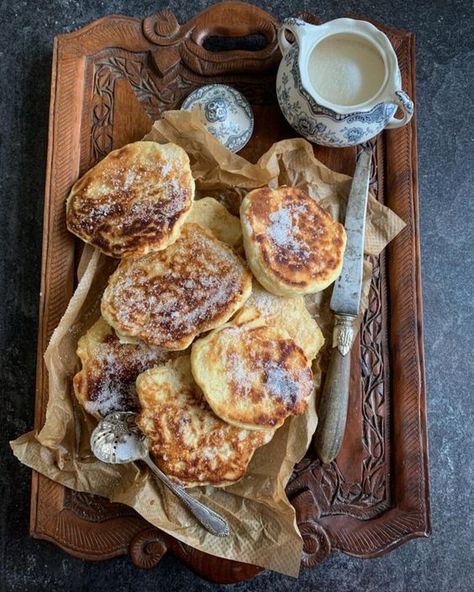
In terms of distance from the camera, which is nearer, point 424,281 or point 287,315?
point 287,315

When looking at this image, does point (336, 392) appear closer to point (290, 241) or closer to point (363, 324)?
point (363, 324)

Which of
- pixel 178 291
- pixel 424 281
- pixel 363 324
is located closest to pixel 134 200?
pixel 178 291

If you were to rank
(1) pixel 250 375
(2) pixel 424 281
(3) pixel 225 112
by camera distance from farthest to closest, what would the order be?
1. (2) pixel 424 281
2. (3) pixel 225 112
3. (1) pixel 250 375

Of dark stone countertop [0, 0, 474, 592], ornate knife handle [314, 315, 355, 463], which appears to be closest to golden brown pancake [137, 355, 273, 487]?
ornate knife handle [314, 315, 355, 463]

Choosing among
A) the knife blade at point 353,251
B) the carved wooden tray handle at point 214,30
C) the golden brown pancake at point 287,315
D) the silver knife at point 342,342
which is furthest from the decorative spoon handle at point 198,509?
the carved wooden tray handle at point 214,30

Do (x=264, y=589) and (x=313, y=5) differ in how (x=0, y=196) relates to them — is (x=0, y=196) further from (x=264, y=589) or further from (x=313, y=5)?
(x=264, y=589)

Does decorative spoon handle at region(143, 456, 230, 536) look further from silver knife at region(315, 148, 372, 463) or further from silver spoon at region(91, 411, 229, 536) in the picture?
silver knife at region(315, 148, 372, 463)

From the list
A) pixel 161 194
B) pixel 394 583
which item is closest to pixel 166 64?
pixel 161 194
